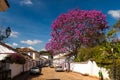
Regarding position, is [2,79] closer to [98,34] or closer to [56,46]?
[56,46]

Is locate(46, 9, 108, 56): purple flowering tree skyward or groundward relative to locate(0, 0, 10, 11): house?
skyward

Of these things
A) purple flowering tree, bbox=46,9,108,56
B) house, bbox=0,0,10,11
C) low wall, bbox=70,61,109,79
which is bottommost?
low wall, bbox=70,61,109,79

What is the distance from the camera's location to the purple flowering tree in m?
48.8

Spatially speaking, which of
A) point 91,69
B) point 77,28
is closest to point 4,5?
point 91,69

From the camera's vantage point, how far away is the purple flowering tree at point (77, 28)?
160 ft

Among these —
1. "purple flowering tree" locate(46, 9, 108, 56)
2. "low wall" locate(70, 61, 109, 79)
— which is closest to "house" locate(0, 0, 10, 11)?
"low wall" locate(70, 61, 109, 79)

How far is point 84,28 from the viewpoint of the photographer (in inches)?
1923

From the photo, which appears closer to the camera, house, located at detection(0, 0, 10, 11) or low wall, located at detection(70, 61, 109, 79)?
house, located at detection(0, 0, 10, 11)

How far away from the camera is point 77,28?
48.8m

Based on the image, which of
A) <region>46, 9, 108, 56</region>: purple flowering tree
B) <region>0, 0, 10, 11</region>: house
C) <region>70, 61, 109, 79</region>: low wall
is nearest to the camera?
<region>0, 0, 10, 11</region>: house

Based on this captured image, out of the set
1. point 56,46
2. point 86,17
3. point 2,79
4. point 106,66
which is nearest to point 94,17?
point 86,17

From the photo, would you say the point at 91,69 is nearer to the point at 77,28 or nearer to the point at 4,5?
the point at 77,28

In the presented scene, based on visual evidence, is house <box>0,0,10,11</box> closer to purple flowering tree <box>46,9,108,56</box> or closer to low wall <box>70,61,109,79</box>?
low wall <box>70,61,109,79</box>

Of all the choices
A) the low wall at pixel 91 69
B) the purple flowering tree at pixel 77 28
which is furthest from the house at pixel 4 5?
the purple flowering tree at pixel 77 28
